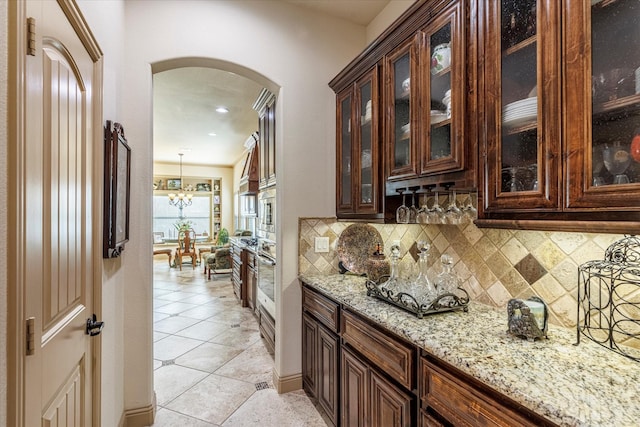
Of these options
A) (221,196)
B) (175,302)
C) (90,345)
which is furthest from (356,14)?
(221,196)

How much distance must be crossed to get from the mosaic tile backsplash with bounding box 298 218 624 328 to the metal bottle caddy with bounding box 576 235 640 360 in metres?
0.07

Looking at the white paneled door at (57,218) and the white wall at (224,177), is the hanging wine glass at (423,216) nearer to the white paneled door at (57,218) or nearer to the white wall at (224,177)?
the white paneled door at (57,218)

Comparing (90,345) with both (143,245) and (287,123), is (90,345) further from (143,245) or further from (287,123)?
(287,123)

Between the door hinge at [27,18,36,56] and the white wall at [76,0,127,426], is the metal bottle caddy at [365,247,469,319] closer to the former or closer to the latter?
the white wall at [76,0,127,426]

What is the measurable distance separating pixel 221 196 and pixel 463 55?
9686mm

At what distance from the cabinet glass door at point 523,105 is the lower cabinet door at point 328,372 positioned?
1.34 meters

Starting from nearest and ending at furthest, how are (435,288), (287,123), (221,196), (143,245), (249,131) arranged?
(435,288), (143,245), (287,123), (249,131), (221,196)

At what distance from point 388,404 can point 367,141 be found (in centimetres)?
160

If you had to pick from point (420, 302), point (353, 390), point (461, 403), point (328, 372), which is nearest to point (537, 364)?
point (461, 403)

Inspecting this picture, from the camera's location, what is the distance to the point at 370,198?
2182 millimetres

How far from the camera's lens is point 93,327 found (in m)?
1.49

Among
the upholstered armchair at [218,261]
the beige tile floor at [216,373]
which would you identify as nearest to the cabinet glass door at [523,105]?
the beige tile floor at [216,373]

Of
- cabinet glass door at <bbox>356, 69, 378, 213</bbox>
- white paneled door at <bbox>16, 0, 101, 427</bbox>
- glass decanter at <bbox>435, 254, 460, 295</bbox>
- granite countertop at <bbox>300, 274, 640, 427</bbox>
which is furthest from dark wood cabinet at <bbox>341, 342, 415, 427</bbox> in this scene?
white paneled door at <bbox>16, 0, 101, 427</bbox>

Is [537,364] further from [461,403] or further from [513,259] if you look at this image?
[513,259]
